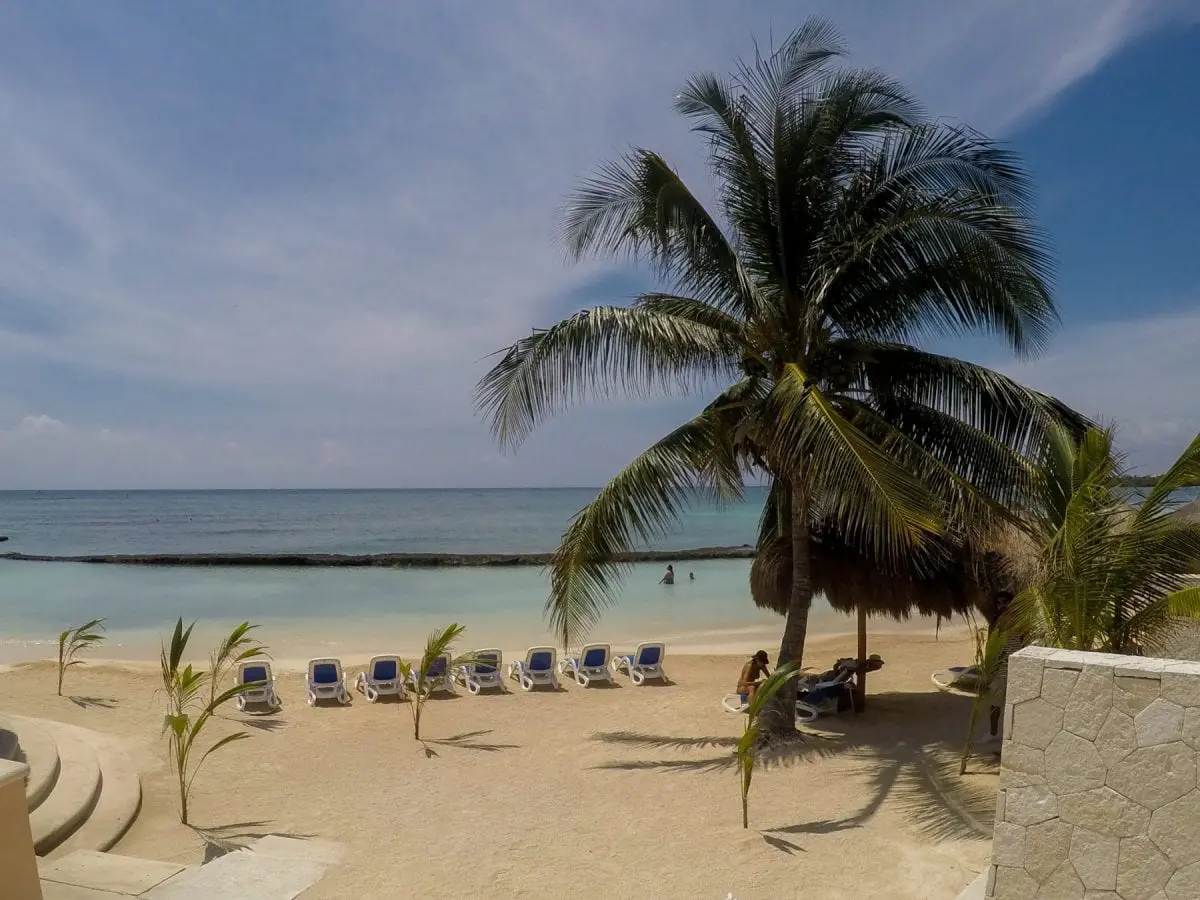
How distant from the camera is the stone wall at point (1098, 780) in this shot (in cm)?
333

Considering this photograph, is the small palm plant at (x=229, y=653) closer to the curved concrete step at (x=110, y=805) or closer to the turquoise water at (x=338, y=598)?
the curved concrete step at (x=110, y=805)

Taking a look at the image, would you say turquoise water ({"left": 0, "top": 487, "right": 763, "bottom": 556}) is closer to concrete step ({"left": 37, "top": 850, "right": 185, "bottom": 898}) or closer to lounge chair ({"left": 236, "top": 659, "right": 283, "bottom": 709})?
lounge chair ({"left": 236, "top": 659, "right": 283, "bottom": 709})

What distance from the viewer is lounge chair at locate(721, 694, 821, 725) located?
9164 millimetres

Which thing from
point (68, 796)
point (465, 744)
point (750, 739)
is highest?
point (750, 739)

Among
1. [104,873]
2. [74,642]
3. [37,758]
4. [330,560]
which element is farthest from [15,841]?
[330,560]

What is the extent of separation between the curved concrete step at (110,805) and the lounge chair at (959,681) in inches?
376

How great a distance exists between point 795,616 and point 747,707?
5.41ft

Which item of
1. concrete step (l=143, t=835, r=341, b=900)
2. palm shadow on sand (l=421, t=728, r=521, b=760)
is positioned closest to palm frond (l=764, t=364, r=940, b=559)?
palm shadow on sand (l=421, t=728, r=521, b=760)

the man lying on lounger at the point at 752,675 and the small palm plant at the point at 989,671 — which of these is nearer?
the small palm plant at the point at 989,671

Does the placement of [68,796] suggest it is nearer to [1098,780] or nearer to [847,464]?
[847,464]

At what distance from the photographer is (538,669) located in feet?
36.6

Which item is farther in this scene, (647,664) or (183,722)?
(647,664)

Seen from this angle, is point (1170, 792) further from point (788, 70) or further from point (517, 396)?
point (788, 70)

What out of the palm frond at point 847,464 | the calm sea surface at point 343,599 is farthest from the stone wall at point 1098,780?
the calm sea surface at point 343,599
